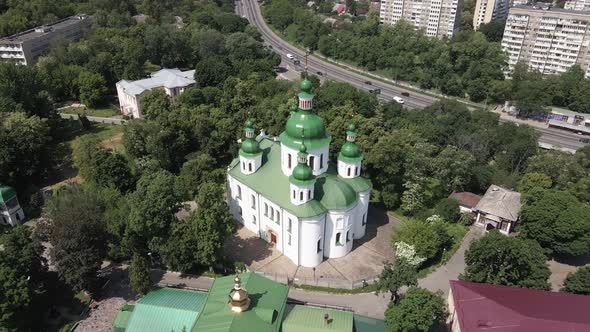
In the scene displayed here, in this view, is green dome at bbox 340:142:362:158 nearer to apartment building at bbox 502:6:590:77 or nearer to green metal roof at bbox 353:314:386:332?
green metal roof at bbox 353:314:386:332

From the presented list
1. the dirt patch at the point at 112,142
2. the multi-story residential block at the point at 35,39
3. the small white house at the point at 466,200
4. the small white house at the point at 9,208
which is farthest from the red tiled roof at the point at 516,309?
the multi-story residential block at the point at 35,39

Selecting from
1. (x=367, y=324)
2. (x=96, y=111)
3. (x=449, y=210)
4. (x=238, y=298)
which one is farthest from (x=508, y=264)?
(x=96, y=111)

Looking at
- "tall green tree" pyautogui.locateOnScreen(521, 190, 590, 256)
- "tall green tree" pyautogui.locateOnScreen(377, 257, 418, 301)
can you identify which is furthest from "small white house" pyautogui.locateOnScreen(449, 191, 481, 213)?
"tall green tree" pyautogui.locateOnScreen(377, 257, 418, 301)

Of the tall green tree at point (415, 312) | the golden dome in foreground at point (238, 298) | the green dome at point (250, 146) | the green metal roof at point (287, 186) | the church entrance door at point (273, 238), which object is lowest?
the church entrance door at point (273, 238)

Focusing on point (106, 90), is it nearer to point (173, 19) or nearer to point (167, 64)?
point (167, 64)

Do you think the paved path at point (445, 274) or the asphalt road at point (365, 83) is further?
the asphalt road at point (365, 83)

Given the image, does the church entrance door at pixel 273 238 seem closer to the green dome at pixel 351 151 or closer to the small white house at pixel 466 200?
the green dome at pixel 351 151
